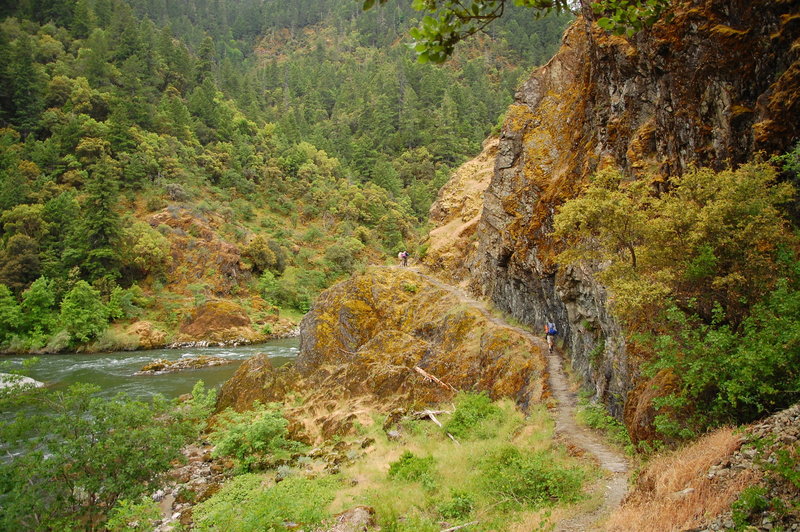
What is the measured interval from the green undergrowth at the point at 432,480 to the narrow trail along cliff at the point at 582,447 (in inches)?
15.1

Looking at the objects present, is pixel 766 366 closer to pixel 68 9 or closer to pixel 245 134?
pixel 245 134

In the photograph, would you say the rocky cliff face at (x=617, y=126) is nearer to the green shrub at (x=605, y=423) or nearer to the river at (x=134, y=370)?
the green shrub at (x=605, y=423)

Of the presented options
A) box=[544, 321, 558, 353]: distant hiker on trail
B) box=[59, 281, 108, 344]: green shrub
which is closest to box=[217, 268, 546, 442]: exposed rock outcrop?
box=[544, 321, 558, 353]: distant hiker on trail

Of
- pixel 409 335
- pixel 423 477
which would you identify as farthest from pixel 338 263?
pixel 423 477

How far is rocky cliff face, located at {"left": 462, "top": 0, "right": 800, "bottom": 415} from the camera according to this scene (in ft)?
28.7

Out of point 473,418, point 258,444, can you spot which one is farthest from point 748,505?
Result: point 258,444

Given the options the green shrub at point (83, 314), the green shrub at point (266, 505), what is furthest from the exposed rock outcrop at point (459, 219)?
the green shrub at point (83, 314)

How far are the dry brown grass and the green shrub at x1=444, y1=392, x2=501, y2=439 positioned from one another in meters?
6.53

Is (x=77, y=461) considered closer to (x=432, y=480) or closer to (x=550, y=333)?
(x=432, y=480)

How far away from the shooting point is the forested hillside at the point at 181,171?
4097cm

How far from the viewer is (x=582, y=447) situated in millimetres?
10367

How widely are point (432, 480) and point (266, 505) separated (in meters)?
3.99

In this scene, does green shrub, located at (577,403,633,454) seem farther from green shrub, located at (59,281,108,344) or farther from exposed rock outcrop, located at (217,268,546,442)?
green shrub, located at (59,281,108,344)

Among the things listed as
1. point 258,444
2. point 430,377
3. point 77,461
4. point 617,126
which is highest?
point 617,126
